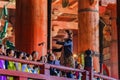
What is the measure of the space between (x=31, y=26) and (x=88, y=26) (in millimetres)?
3032

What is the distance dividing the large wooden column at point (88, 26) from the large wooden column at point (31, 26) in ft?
Result: 8.38

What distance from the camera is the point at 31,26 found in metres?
14.0

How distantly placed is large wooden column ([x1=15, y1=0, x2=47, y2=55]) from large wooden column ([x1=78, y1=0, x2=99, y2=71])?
8.38ft

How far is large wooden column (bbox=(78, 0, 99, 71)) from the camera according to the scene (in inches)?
642

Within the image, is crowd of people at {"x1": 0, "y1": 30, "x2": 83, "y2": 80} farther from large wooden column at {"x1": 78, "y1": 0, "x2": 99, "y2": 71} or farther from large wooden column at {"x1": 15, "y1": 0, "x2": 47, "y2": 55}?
large wooden column at {"x1": 78, "y1": 0, "x2": 99, "y2": 71}

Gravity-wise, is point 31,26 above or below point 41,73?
above

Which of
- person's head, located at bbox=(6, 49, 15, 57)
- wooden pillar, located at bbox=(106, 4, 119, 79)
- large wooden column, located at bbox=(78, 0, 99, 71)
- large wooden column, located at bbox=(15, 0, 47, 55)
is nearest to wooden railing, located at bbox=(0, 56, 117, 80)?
person's head, located at bbox=(6, 49, 15, 57)

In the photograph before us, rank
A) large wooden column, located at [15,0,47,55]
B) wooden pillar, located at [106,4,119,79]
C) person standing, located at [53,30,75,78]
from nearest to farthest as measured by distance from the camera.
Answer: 1. person standing, located at [53,30,75,78]
2. large wooden column, located at [15,0,47,55]
3. wooden pillar, located at [106,4,119,79]

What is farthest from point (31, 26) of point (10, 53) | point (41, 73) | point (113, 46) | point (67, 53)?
point (113, 46)

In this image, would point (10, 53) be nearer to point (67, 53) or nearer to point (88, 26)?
point (67, 53)

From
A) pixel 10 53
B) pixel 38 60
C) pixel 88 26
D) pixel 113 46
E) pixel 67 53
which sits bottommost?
pixel 113 46

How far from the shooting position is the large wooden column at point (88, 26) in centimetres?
1630

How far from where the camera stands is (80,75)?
1291 centimetres

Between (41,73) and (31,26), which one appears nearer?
(41,73)
